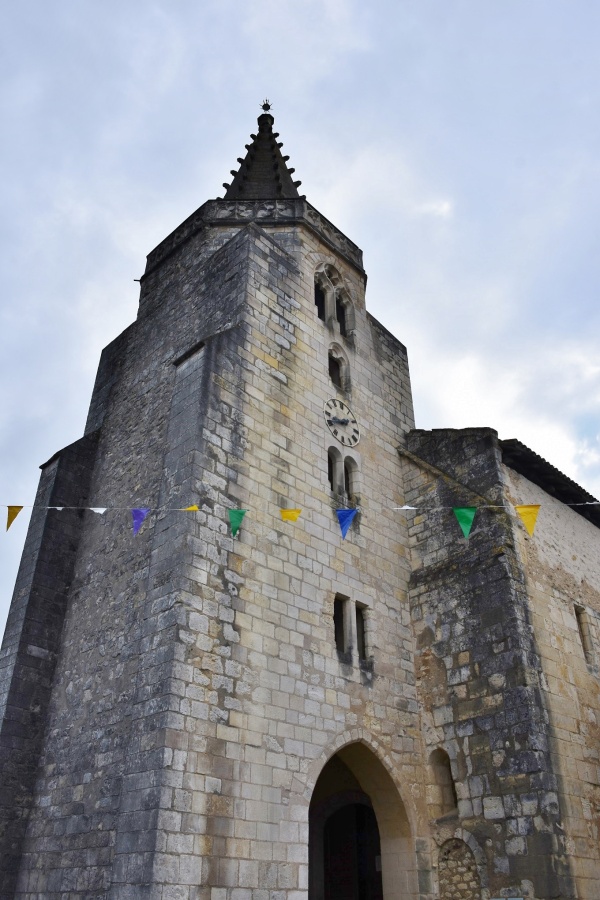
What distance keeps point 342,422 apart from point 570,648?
4.89 meters

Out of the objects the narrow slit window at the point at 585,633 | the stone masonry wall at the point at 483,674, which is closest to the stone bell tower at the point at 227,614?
the stone masonry wall at the point at 483,674

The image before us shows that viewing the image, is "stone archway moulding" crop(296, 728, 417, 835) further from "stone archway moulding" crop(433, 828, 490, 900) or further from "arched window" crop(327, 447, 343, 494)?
"arched window" crop(327, 447, 343, 494)

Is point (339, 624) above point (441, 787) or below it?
above

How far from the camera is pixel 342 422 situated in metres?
11.8

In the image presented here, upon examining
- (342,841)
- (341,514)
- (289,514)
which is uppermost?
(341,514)

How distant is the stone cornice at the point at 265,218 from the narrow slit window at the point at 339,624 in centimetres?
699


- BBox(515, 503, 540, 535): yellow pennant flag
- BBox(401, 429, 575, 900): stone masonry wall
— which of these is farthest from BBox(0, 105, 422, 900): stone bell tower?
BBox(515, 503, 540, 535): yellow pennant flag

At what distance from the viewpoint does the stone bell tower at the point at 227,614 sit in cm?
751

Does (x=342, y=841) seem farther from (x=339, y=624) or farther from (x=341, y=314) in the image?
(x=341, y=314)

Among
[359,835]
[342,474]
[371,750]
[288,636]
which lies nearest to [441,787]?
[371,750]

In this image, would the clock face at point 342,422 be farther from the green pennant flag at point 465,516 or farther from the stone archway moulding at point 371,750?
the stone archway moulding at point 371,750

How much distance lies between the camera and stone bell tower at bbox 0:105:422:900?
751cm

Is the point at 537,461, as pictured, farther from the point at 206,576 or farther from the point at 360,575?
the point at 206,576

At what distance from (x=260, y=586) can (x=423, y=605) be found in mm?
3334
